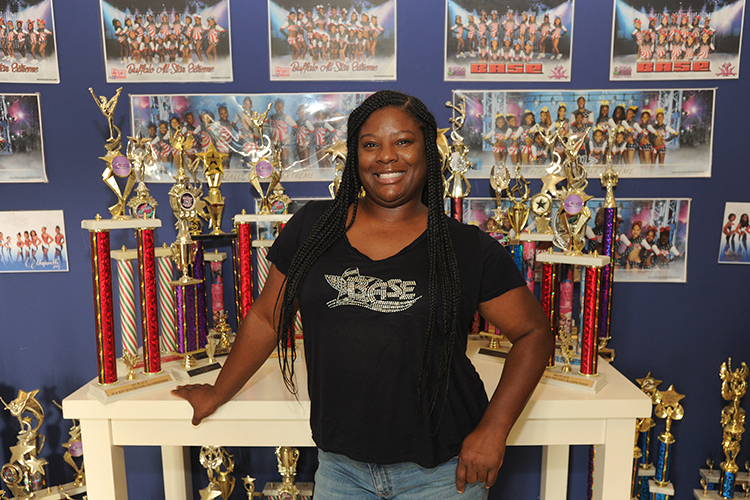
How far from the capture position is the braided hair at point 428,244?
1.02m

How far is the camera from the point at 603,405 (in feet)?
4.47

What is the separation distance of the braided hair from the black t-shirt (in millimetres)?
14

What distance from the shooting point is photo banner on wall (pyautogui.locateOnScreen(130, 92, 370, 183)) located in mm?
1919

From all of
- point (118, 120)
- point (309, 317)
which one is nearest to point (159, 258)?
point (118, 120)

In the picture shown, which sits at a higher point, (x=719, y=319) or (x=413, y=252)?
(x=413, y=252)

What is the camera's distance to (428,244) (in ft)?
3.51

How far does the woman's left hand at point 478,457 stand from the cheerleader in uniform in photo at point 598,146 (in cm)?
130

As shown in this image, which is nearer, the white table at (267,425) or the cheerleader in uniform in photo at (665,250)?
the white table at (267,425)

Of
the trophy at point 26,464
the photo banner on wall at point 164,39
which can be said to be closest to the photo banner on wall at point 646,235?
the photo banner on wall at point 164,39

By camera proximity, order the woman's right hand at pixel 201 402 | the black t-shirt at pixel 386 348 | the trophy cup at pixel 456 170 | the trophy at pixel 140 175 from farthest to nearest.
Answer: the trophy cup at pixel 456 170
the trophy at pixel 140 175
the woman's right hand at pixel 201 402
the black t-shirt at pixel 386 348

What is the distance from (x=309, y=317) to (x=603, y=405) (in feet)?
2.88

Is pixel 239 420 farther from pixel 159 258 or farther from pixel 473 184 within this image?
pixel 473 184

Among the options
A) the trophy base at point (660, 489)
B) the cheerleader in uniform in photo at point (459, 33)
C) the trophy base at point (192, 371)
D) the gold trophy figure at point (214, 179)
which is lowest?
the trophy base at point (660, 489)

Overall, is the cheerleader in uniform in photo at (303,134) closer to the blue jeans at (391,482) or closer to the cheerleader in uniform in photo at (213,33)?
the cheerleader in uniform in photo at (213,33)
